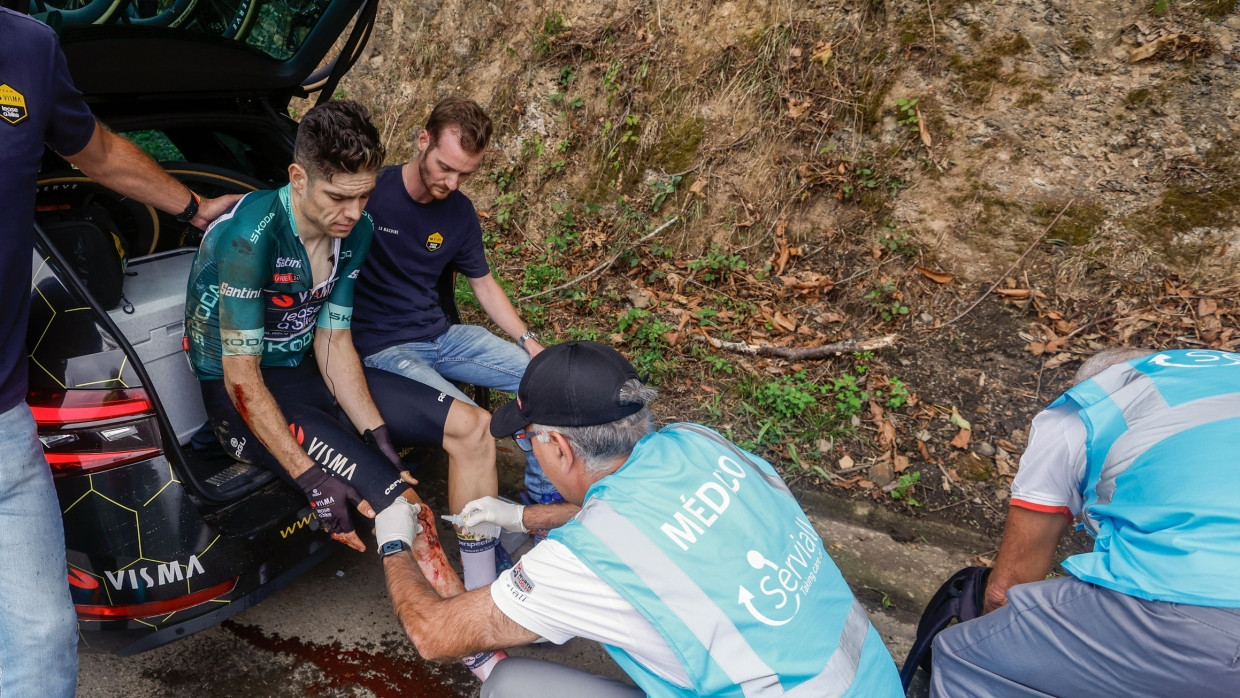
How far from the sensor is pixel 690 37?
5.33 meters

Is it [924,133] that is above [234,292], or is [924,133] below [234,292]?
below

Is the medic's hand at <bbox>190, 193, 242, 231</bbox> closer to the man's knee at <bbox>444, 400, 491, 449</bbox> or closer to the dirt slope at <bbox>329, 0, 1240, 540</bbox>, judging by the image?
the man's knee at <bbox>444, 400, 491, 449</bbox>

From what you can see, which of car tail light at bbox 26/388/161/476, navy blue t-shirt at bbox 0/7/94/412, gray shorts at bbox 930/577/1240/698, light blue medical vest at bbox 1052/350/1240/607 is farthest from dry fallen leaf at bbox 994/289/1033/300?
navy blue t-shirt at bbox 0/7/94/412

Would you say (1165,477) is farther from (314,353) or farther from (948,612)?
(314,353)

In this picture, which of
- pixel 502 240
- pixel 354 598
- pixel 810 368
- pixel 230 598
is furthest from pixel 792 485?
pixel 502 240

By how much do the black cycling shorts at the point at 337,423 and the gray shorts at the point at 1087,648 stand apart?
180 cm

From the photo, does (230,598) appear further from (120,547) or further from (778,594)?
(778,594)

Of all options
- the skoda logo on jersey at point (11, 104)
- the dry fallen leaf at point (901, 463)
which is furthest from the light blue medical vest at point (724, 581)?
the dry fallen leaf at point (901, 463)

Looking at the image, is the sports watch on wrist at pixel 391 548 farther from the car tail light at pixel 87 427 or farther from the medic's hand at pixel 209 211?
the medic's hand at pixel 209 211

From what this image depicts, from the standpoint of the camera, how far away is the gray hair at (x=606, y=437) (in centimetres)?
183

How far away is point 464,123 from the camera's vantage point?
9.45 feet

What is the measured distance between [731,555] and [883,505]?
7.32 feet

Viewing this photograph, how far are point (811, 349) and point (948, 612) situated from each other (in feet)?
6.65

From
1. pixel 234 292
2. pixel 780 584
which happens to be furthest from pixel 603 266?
pixel 780 584
